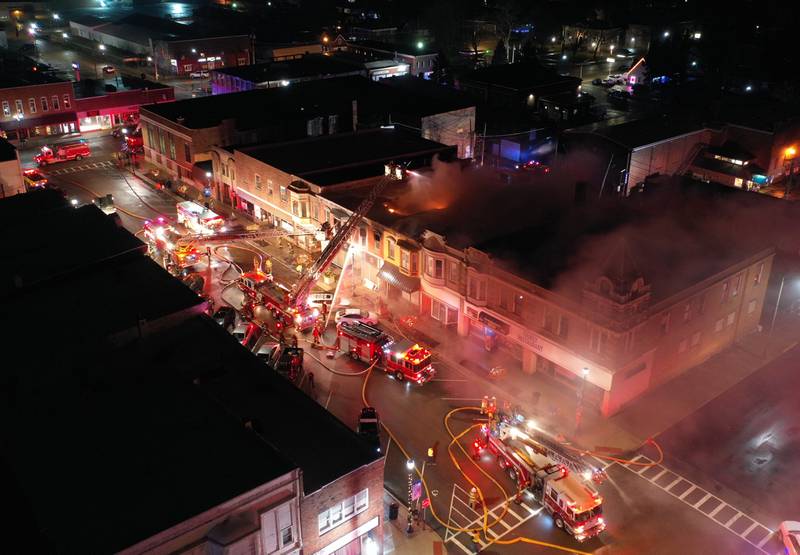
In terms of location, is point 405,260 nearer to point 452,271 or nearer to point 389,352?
point 452,271

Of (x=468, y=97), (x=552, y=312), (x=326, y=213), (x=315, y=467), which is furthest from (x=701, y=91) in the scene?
(x=315, y=467)

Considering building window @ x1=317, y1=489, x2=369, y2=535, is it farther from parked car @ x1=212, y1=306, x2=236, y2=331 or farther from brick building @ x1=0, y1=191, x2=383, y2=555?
parked car @ x1=212, y1=306, x2=236, y2=331

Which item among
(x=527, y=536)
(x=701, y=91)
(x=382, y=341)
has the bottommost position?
(x=527, y=536)

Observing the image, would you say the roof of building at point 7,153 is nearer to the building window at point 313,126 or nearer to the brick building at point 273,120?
the brick building at point 273,120

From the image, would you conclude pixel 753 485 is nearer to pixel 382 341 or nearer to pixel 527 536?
pixel 527 536

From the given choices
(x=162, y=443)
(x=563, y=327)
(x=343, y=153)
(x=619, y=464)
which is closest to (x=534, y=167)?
(x=343, y=153)

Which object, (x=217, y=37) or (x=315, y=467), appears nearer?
(x=315, y=467)
